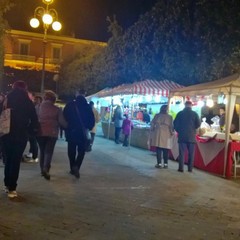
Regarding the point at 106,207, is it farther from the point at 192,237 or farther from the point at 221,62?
the point at 221,62

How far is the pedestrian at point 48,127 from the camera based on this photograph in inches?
332

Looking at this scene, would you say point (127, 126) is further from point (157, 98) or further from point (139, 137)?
point (157, 98)

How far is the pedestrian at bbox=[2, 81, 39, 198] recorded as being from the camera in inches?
262

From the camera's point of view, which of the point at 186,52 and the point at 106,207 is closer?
the point at 106,207

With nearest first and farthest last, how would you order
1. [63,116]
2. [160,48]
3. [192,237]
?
[192,237]
[63,116]
[160,48]

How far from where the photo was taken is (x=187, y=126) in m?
10.7

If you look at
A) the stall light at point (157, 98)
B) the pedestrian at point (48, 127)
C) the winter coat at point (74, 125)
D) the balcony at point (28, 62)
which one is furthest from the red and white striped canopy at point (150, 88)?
→ the balcony at point (28, 62)

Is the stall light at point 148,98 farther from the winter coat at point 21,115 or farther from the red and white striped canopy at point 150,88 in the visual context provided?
the winter coat at point 21,115

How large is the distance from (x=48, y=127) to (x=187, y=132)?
Answer: 3.75 m

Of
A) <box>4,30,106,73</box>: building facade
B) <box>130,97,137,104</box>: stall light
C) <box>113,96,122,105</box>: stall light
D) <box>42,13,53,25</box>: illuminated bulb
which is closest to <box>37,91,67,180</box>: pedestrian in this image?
<box>42,13,53,25</box>: illuminated bulb

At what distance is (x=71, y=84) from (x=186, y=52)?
23.4 metres

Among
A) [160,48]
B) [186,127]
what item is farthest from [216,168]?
[160,48]

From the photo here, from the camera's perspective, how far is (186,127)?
1068cm

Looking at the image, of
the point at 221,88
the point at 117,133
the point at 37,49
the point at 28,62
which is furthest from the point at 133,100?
the point at 37,49
